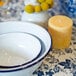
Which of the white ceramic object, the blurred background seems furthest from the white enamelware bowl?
the blurred background

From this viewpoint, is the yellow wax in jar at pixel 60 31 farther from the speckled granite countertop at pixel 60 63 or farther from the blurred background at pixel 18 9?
the blurred background at pixel 18 9

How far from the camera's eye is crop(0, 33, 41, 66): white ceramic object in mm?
610

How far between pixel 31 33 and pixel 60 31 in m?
0.09

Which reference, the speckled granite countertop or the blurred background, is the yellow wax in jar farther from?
the blurred background

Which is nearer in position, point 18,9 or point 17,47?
point 17,47

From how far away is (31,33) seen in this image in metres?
0.66

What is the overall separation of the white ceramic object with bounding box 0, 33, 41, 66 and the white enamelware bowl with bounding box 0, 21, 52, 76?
0.06ft

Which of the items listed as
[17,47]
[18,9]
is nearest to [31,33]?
[17,47]

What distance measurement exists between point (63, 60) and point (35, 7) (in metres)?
0.17

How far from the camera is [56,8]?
2.67 ft

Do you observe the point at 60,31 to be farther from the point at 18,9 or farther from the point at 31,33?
the point at 18,9

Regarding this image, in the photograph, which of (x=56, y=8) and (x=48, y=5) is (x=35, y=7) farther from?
(x=56, y=8)

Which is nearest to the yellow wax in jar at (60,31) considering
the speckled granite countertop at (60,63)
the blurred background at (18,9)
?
the speckled granite countertop at (60,63)

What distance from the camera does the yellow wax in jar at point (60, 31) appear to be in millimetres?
624
